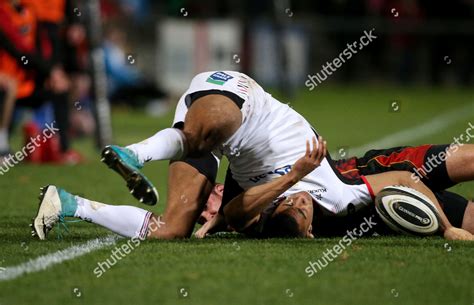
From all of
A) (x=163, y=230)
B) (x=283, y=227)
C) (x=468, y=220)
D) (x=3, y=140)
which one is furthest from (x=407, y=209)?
(x=3, y=140)

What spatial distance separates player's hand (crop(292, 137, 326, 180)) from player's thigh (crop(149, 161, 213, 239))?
775 millimetres

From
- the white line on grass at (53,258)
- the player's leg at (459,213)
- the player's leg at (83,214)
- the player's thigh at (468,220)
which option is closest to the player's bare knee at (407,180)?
the player's leg at (459,213)

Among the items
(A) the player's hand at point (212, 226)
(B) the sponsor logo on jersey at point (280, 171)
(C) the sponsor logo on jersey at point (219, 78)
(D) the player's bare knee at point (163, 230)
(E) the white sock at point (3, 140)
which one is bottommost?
(E) the white sock at point (3, 140)

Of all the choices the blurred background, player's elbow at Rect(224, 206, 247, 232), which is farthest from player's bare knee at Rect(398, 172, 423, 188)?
the blurred background

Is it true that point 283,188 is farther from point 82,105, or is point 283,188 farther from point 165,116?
point 165,116

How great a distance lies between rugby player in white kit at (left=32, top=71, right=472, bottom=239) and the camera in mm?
6668

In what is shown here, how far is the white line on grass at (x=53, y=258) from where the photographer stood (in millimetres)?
5722

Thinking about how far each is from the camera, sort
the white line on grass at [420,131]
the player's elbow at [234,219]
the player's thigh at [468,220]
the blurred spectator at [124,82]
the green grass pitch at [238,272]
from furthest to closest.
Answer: the blurred spectator at [124,82]
the white line on grass at [420,131]
the player's thigh at [468,220]
the player's elbow at [234,219]
the green grass pitch at [238,272]

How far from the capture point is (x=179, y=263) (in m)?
5.92

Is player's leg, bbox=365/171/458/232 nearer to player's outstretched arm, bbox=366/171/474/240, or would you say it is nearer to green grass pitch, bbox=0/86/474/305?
player's outstretched arm, bbox=366/171/474/240

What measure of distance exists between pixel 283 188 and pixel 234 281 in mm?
1164

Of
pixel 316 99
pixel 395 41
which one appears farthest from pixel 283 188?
pixel 395 41

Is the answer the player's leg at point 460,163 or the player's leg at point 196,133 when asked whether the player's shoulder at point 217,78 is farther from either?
the player's leg at point 460,163

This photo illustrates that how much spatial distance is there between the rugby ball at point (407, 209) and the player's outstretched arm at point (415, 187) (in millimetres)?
82
